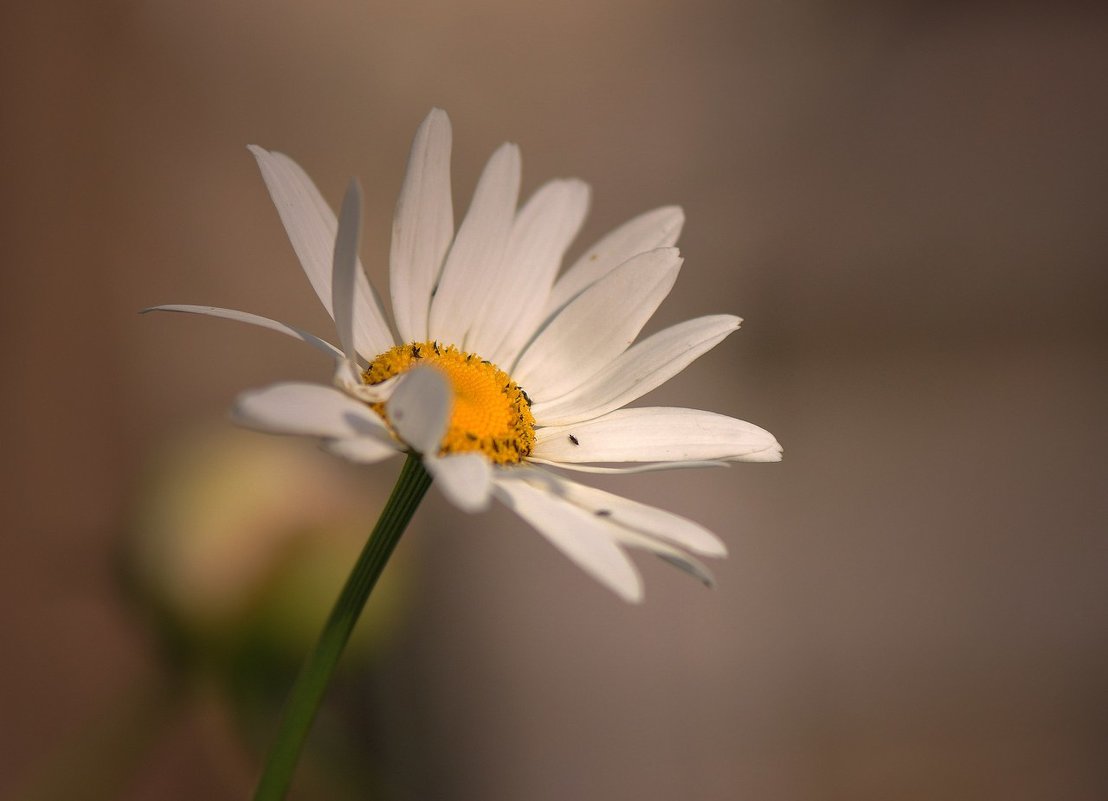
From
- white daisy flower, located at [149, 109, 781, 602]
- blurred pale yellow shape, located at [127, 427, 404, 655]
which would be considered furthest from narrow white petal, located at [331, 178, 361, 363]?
blurred pale yellow shape, located at [127, 427, 404, 655]

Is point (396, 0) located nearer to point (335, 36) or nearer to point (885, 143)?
point (335, 36)

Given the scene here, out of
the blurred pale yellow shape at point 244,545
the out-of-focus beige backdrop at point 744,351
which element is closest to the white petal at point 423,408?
the blurred pale yellow shape at point 244,545

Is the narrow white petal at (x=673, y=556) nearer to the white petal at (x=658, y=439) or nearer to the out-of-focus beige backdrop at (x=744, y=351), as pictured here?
the white petal at (x=658, y=439)

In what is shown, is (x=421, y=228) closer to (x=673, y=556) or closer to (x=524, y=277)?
(x=524, y=277)

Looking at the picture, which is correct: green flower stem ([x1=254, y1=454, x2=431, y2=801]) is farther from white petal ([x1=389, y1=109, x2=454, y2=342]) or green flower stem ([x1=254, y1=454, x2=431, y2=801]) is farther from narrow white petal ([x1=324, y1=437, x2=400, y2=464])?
white petal ([x1=389, y1=109, x2=454, y2=342])

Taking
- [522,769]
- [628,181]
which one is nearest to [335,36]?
[628,181]

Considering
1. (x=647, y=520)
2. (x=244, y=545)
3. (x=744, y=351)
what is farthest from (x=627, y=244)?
(x=744, y=351)
